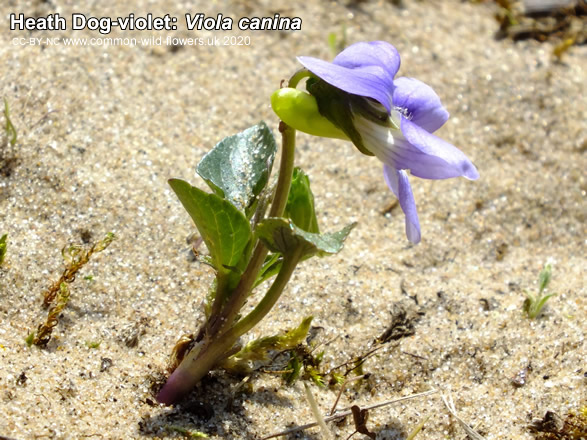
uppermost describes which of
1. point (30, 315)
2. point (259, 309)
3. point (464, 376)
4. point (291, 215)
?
point (291, 215)

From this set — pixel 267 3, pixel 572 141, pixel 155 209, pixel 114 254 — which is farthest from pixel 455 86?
pixel 114 254

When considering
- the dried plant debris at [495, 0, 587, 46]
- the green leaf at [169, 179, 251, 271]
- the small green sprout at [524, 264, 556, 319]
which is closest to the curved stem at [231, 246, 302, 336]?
the green leaf at [169, 179, 251, 271]

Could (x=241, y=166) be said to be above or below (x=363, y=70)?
below

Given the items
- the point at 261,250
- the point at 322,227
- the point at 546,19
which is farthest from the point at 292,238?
the point at 546,19

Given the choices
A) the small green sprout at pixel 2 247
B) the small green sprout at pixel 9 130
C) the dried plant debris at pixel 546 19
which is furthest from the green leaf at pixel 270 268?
the dried plant debris at pixel 546 19

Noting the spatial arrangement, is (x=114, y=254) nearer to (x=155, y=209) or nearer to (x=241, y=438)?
(x=155, y=209)

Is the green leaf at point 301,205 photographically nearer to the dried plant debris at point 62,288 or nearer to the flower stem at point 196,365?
the flower stem at point 196,365

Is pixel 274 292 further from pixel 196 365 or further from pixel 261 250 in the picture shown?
pixel 196 365
